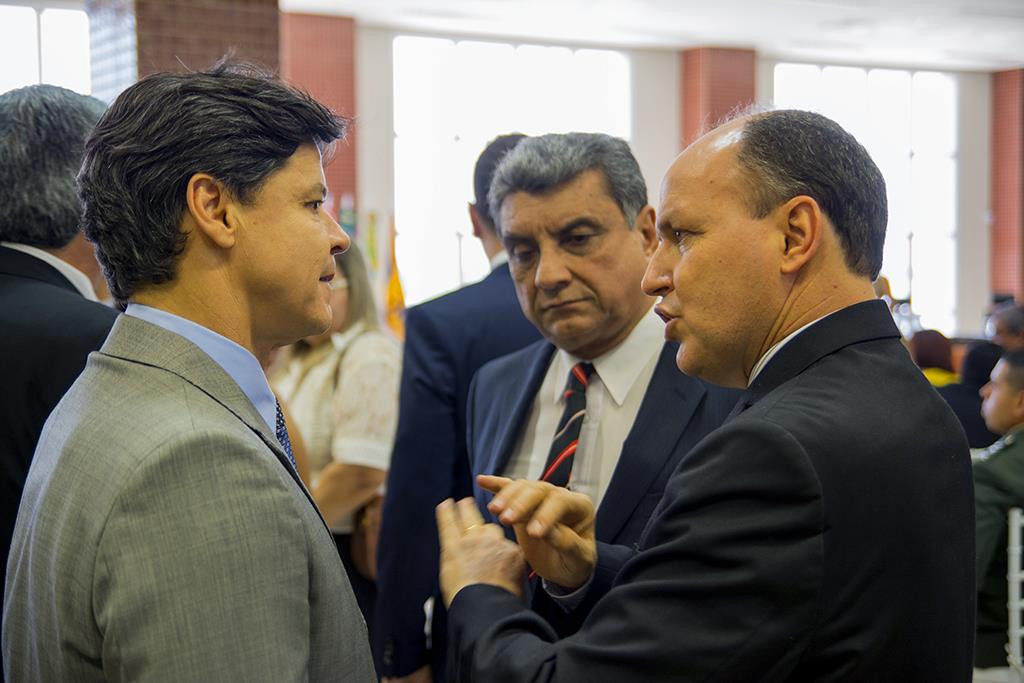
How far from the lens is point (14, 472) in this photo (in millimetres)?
1870

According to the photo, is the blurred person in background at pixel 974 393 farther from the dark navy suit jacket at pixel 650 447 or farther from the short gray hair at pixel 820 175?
the short gray hair at pixel 820 175

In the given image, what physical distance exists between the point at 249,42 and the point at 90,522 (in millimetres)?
5136

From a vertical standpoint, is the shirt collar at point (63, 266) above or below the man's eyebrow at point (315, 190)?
below

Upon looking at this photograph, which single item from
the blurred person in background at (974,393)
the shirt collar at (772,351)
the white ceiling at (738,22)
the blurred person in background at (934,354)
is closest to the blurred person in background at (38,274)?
the shirt collar at (772,351)

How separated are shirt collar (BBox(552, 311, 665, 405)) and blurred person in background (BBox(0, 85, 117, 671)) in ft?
3.02

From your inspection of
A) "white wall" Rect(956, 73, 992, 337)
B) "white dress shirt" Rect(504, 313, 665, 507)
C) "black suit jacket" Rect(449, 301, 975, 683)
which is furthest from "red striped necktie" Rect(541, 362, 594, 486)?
"white wall" Rect(956, 73, 992, 337)

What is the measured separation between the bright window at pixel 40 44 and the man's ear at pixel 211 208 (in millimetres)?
11699

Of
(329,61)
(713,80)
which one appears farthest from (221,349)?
(713,80)

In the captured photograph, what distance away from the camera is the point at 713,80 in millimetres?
15492

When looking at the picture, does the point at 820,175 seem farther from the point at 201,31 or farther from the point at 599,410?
the point at 201,31

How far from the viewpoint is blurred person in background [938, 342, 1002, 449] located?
5512 mm

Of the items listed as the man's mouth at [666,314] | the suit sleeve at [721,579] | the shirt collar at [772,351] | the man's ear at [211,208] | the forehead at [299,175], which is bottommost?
the suit sleeve at [721,579]

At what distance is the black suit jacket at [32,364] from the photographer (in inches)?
72.4

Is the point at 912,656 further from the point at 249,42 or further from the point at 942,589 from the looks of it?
the point at 249,42
